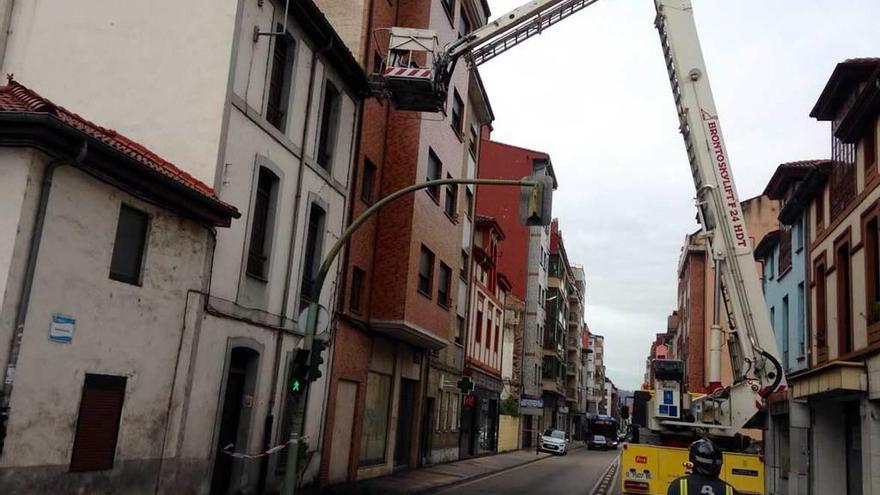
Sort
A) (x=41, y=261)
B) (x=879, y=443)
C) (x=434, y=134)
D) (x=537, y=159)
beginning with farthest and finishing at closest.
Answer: (x=537, y=159)
(x=434, y=134)
(x=879, y=443)
(x=41, y=261)

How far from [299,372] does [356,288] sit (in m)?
8.42

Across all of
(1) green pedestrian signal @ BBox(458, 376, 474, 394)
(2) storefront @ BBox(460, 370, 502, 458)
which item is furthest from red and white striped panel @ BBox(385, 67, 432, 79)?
(2) storefront @ BBox(460, 370, 502, 458)

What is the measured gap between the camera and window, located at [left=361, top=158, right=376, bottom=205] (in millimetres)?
20531

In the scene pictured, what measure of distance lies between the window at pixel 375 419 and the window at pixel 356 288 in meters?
2.07

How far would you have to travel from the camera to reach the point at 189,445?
12.4 m

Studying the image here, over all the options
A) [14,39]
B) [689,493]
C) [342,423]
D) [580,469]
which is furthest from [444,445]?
[689,493]

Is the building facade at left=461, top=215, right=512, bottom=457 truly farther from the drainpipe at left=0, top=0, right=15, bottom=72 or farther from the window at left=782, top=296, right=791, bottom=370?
the drainpipe at left=0, top=0, right=15, bottom=72

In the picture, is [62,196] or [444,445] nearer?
[62,196]

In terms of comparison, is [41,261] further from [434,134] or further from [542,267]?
[542,267]

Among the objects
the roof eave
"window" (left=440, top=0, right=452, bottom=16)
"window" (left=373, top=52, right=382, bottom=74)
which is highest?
"window" (left=440, top=0, right=452, bottom=16)

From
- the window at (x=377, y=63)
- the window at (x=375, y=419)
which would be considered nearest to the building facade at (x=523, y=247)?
the window at (x=375, y=419)

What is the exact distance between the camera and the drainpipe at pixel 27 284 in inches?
348

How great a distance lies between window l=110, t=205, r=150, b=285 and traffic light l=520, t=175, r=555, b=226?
5738 mm

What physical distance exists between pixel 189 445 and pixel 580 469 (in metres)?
23.5
